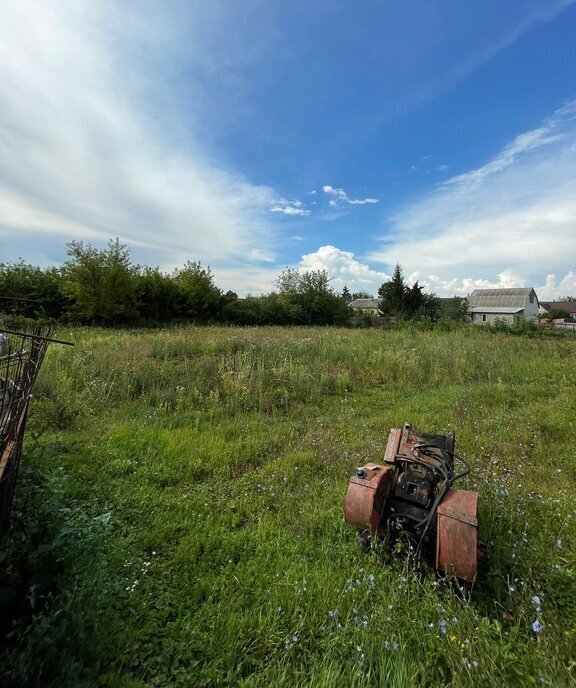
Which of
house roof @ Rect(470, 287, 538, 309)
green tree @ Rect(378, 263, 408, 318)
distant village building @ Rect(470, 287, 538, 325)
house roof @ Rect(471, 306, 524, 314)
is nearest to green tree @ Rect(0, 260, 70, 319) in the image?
green tree @ Rect(378, 263, 408, 318)

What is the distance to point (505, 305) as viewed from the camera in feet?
164

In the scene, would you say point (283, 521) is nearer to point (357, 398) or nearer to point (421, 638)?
point (421, 638)

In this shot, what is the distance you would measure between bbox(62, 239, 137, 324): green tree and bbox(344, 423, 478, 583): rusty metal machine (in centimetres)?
1892

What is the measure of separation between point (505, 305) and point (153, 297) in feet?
170

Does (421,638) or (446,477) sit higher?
(446,477)

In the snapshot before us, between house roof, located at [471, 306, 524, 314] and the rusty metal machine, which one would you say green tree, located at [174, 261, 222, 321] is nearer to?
the rusty metal machine

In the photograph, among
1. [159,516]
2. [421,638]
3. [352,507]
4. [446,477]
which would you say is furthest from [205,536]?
[446,477]

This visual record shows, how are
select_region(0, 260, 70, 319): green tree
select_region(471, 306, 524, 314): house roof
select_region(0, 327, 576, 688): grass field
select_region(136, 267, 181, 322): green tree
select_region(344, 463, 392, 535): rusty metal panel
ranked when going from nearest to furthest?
select_region(0, 327, 576, 688): grass field
select_region(344, 463, 392, 535): rusty metal panel
select_region(0, 260, 70, 319): green tree
select_region(136, 267, 181, 322): green tree
select_region(471, 306, 524, 314): house roof

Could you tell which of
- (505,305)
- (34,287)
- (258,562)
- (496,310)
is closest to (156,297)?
(34,287)

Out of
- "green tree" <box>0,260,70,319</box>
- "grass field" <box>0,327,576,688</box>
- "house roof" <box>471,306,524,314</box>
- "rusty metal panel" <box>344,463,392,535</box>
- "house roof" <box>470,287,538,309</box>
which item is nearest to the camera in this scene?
"grass field" <box>0,327,576,688</box>

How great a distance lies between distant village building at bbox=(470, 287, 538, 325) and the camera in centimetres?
4694

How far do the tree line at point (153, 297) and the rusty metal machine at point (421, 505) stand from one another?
36.7ft

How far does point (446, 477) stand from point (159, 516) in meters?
2.22

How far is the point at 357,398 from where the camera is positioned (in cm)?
605
